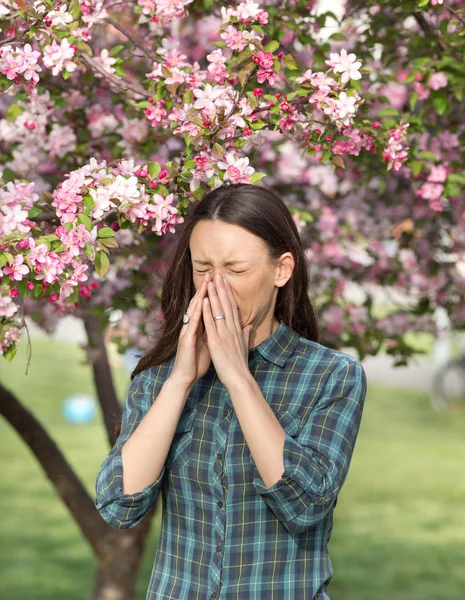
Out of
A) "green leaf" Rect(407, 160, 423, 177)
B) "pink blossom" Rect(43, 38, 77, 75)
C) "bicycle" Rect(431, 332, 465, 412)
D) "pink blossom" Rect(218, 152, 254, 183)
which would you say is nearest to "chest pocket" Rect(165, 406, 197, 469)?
"pink blossom" Rect(218, 152, 254, 183)

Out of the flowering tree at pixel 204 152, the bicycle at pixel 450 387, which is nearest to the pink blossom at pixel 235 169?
the flowering tree at pixel 204 152

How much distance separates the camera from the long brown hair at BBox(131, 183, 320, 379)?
256 cm

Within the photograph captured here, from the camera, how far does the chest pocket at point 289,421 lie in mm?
2486

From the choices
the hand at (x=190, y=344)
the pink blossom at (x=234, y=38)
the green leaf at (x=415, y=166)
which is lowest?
the hand at (x=190, y=344)

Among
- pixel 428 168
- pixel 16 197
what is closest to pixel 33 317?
pixel 16 197

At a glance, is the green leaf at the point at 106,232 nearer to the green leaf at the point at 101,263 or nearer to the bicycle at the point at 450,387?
the green leaf at the point at 101,263

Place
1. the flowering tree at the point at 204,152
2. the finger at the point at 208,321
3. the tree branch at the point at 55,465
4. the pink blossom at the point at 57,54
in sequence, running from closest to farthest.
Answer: the finger at the point at 208,321
the flowering tree at the point at 204,152
the pink blossom at the point at 57,54
the tree branch at the point at 55,465

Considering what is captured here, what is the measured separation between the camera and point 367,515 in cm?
1220

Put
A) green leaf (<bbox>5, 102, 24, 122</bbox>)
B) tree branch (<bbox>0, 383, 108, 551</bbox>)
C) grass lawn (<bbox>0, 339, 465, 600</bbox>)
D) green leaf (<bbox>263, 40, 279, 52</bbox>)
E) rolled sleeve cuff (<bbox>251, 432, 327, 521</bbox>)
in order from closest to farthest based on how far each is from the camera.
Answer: rolled sleeve cuff (<bbox>251, 432, 327, 521</bbox>) → green leaf (<bbox>263, 40, 279, 52</bbox>) → green leaf (<bbox>5, 102, 24, 122</bbox>) → tree branch (<bbox>0, 383, 108, 551</bbox>) → grass lawn (<bbox>0, 339, 465, 600</bbox>)

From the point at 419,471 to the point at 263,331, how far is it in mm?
12225

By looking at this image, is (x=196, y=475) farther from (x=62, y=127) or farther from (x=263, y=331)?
(x=62, y=127)

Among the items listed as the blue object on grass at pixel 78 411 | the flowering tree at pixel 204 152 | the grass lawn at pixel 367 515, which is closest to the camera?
the flowering tree at pixel 204 152

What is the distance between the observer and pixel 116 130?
456 cm

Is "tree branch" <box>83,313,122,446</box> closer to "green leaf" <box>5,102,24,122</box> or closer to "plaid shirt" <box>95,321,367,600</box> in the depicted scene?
"green leaf" <box>5,102,24,122</box>
